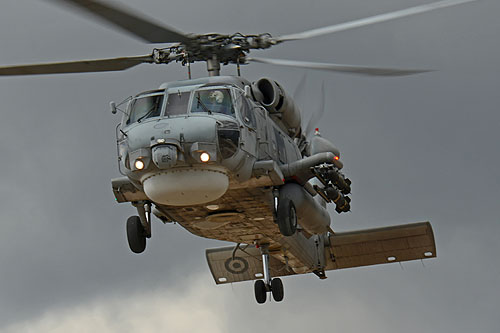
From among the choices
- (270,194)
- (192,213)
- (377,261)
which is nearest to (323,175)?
(270,194)

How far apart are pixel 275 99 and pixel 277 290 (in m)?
4.75

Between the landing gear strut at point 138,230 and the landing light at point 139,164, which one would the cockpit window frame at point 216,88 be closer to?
the landing light at point 139,164

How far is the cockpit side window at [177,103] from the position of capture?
19750 mm

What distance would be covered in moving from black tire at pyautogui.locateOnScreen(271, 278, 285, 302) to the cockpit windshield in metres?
5.83

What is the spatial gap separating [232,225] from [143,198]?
2.16 m

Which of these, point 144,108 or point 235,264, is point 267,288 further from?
point 144,108

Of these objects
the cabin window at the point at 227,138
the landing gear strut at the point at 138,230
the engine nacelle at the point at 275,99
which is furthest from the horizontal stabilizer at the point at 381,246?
the cabin window at the point at 227,138

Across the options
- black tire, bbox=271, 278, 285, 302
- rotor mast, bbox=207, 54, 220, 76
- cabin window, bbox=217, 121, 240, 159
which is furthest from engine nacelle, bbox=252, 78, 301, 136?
black tire, bbox=271, 278, 285, 302

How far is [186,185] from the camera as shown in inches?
755

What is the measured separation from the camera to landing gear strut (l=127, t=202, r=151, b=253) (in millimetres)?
21969
